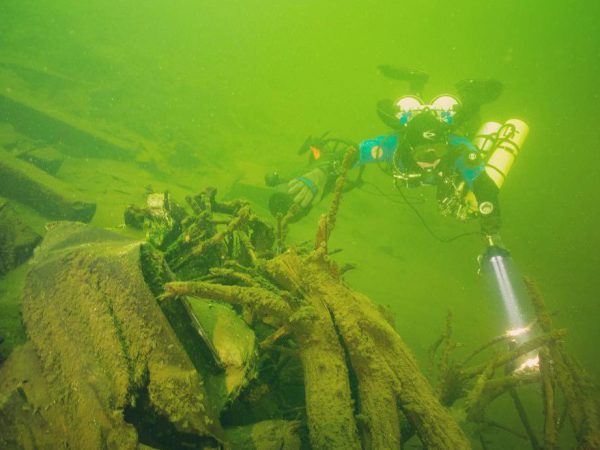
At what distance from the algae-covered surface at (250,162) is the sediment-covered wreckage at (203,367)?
0.02m

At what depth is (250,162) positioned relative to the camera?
12805mm

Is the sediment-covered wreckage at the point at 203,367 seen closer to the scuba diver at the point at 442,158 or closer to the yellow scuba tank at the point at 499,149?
the scuba diver at the point at 442,158

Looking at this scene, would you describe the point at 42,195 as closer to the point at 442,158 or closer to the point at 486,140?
the point at 442,158

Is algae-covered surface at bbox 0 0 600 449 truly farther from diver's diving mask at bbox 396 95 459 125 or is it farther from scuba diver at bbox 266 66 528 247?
diver's diving mask at bbox 396 95 459 125

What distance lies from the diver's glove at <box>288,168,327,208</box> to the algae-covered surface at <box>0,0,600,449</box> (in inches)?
64.7

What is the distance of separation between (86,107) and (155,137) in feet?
10.6

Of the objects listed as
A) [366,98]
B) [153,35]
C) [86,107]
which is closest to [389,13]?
[366,98]

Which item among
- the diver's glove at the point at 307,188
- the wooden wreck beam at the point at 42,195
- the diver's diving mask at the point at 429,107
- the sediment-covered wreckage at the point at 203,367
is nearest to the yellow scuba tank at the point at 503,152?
the diver's diving mask at the point at 429,107

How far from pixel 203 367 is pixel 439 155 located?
170 inches

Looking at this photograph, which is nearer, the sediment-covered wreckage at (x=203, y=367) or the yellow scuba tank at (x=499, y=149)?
the sediment-covered wreckage at (x=203, y=367)

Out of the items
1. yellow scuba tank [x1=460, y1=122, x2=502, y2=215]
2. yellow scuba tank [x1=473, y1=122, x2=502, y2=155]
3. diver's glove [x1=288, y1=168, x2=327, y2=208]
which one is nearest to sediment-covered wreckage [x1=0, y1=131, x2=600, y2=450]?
diver's glove [x1=288, y1=168, x2=327, y2=208]

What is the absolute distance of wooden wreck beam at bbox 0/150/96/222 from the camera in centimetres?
442

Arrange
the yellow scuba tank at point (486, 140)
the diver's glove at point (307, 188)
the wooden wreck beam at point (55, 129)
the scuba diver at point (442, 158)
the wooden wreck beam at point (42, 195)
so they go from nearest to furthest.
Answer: the diver's glove at point (307, 188), the scuba diver at point (442, 158), the wooden wreck beam at point (42, 195), the yellow scuba tank at point (486, 140), the wooden wreck beam at point (55, 129)

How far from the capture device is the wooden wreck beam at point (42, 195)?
Answer: 4.42 metres
